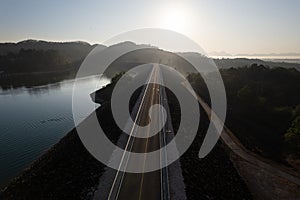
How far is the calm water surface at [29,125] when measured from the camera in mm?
31250

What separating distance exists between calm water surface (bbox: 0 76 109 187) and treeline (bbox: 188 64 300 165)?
30.8m

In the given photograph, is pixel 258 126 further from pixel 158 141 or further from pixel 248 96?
pixel 158 141

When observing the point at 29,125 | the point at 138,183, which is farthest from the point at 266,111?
the point at 29,125

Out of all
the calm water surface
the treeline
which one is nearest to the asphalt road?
the calm water surface

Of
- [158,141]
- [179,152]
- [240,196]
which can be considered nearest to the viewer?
[240,196]

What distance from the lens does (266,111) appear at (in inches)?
2071

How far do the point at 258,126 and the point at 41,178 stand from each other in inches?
1587

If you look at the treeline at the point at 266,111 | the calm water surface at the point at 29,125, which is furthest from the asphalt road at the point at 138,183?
the treeline at the point at 266,111

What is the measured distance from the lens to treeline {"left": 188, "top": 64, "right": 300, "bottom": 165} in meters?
34.3

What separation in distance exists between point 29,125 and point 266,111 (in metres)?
50.6

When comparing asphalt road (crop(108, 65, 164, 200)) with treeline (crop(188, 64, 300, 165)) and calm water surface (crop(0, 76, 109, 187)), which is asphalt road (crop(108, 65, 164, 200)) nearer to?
calm water surface (crop(0, 76, 109, 187))

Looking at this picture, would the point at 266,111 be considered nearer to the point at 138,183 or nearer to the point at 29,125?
the point at 138,183

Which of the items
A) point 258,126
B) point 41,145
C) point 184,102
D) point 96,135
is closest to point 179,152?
point 96,135

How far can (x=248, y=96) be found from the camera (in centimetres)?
5762
